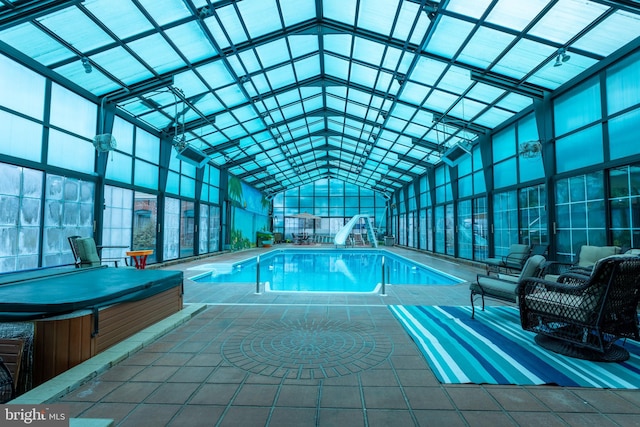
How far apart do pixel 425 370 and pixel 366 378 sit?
0.47 m

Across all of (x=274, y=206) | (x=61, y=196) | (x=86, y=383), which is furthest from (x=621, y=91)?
(x=274, y=206)

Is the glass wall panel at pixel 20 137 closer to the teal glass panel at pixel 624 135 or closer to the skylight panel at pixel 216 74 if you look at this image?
the skylight panel at pixel 216 74

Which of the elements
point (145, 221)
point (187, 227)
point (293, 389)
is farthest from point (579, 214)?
point (187, 227)

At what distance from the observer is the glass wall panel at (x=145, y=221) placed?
7.85 m

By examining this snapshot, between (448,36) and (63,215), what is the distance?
7.95 m

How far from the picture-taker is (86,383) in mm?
1941

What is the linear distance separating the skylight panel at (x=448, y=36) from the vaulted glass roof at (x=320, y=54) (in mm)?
24

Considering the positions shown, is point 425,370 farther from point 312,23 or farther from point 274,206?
point 274,206

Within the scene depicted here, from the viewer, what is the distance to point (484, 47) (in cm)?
530

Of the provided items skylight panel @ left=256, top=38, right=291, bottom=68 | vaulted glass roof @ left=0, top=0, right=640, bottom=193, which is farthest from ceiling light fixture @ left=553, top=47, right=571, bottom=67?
skylight panel @ left=256, top=38, right=291, bottom=68

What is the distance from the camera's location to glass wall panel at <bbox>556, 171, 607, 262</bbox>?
502cm

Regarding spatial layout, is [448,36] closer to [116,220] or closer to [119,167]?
[119,167]

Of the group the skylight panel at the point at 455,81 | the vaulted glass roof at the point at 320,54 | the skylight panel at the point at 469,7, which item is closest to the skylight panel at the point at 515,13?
the vaulted glass roof at the point at 320,54

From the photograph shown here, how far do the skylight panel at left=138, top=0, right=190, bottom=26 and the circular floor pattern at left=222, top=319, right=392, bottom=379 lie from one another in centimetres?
497
